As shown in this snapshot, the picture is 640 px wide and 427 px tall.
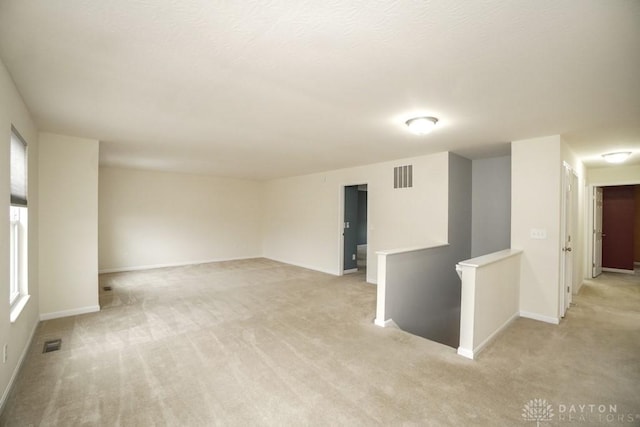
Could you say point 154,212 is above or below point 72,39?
below

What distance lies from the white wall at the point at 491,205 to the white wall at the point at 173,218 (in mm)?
5931

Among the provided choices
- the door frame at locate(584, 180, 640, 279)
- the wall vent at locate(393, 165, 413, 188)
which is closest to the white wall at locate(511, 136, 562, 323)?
the wall vent at locate(393, 165, 413, 188)

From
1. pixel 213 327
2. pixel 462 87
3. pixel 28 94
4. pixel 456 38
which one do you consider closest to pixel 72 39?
pixel 28 94

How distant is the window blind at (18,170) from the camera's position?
252 cm

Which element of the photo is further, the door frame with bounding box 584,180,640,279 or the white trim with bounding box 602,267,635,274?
the white trim with bounding box 602,267,635,274

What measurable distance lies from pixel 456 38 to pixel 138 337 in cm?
391

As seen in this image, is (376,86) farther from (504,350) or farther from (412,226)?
(412,226)

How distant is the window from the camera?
2.61 m

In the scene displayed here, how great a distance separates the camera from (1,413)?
1963 millimetres

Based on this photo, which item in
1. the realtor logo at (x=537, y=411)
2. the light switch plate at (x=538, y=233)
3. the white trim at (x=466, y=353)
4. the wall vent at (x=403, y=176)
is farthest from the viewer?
the wall vent at (x=403, y=176)

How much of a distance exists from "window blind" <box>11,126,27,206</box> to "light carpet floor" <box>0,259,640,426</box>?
4.84 ft

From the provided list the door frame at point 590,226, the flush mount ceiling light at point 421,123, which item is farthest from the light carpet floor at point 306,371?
the flush mount ceiling light at point 421,123

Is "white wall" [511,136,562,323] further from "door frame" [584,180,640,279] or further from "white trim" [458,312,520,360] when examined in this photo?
"door frame" [584,180,640,279]

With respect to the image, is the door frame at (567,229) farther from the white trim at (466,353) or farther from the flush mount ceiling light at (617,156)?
the white trim at (466,353)
